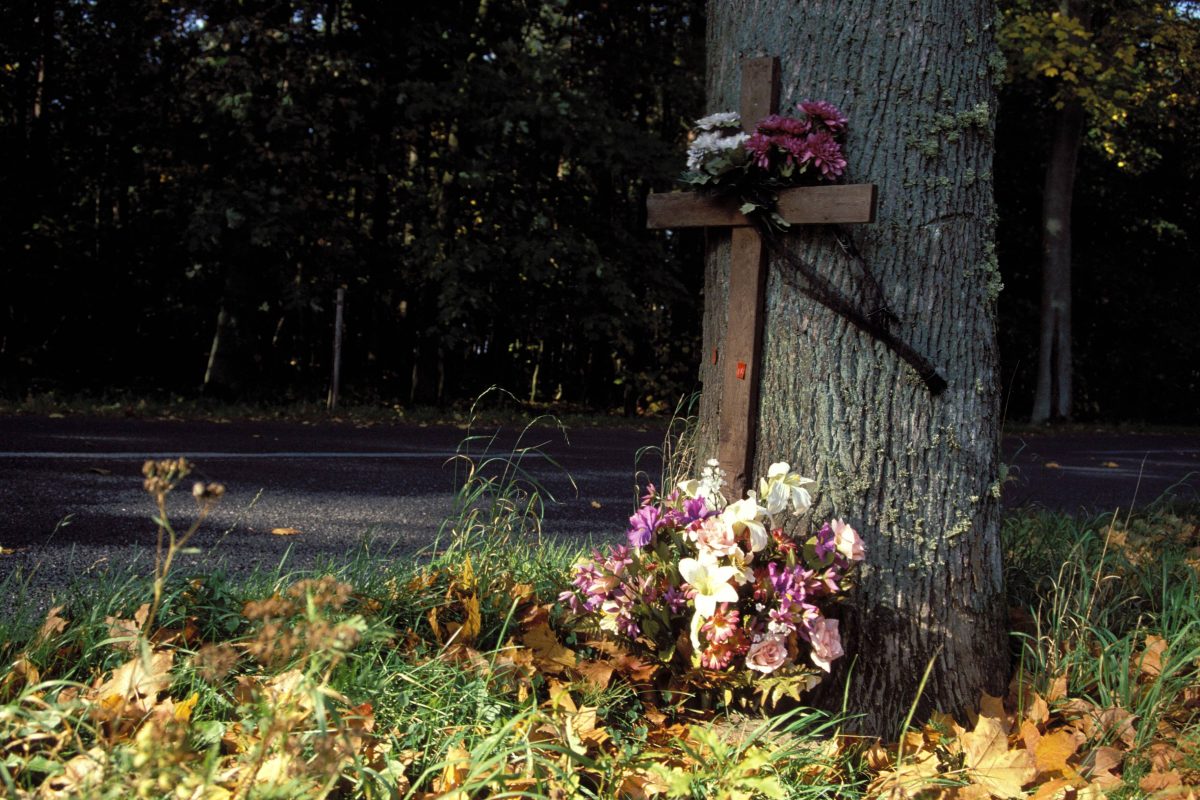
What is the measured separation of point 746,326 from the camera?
2.91m

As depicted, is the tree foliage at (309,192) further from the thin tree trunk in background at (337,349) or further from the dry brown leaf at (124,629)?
the dry brown leaf at (124,629)

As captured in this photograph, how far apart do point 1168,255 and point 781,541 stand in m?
23.4

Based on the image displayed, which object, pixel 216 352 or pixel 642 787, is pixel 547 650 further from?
pixel 216 352

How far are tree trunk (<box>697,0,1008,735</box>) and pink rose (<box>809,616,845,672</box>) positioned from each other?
0.28m

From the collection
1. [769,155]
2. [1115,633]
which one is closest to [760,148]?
[769,155]

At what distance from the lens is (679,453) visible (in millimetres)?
3756

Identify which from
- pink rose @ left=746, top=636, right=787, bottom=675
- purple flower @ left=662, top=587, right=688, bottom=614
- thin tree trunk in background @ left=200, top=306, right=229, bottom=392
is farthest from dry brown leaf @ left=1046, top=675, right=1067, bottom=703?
thin tree trunk in background @ left=200, top=306, right=229, bottom=392

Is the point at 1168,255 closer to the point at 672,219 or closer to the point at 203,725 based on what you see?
the point at 672,219

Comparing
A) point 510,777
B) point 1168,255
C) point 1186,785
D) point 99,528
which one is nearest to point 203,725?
point 510,777

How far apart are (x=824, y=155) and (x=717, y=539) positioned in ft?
3.54

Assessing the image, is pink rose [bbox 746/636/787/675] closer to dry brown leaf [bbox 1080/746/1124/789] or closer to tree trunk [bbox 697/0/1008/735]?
tree trunk [bbox 697/0/1008/735]

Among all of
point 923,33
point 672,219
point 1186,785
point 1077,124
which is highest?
point 1077,124

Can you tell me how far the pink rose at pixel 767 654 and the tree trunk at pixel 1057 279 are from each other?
1629 centimetres

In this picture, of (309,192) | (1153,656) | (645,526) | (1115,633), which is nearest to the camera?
(645,526)
